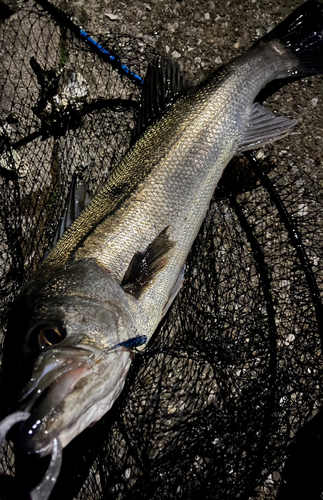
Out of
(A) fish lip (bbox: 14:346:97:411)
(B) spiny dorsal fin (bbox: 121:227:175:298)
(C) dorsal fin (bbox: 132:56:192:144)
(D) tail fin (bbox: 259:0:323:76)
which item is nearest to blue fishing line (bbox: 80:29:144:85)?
(C) dorsal fin (bbox: 132:56:192:144)

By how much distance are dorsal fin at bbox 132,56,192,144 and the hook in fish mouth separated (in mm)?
1943

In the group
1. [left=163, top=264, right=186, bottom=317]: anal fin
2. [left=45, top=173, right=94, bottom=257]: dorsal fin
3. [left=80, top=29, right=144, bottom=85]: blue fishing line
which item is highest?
[left=80, top=29, right=144, bottom=85]: blue fishing line

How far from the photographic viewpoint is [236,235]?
3.22m

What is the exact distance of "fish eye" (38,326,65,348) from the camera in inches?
75.3

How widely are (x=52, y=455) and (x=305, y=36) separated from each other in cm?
324

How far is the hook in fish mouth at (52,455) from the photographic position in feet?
5.53

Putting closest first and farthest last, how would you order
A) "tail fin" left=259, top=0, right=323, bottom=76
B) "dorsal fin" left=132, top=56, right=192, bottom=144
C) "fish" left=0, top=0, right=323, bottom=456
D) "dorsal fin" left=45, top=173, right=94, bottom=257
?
"fish" left=0, top=0, right=323, bottom=456 → "dorsal fin" left=45, top=173, right=94, bottom=257 → "dorsal fin" left=132, top=56, right=192, bottom=144 → "tail fin" left=259, top=0, right=323, bottom=76

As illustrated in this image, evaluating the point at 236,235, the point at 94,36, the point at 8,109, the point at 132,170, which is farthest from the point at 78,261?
the point at 94,36

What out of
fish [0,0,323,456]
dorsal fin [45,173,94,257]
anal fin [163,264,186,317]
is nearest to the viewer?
fish [0,0,323,456]

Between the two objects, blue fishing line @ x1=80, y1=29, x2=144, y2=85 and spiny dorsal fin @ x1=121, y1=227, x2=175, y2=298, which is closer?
spiny dorsal fin @ x1=121, y1=227, x2=175, y2=298

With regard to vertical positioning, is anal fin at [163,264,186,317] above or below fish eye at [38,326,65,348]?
below

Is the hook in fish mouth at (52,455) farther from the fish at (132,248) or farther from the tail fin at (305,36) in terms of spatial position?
the tail fin at (305,36)

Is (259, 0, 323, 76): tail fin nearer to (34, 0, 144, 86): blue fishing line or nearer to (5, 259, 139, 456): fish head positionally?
(34, 0, 144, 86): blue fishing line

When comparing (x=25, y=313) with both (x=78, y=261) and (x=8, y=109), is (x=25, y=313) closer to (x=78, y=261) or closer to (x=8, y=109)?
(x=78, y=261)
